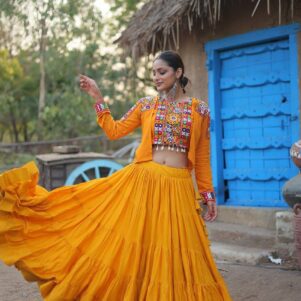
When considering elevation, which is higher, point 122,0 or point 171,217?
point 122,0

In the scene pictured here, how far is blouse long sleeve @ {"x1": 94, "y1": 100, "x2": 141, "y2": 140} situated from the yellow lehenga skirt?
229 millimetres

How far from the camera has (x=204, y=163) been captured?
338 centimetres

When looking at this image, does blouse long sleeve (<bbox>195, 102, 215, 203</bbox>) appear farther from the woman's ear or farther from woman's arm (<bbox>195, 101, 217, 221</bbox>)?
the woman's ear

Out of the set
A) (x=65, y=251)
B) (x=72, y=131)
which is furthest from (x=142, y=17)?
(x=72, y=131)

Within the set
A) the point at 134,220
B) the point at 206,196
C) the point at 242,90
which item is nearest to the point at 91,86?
the point at 134,220

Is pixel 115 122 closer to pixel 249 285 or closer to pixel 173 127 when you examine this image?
pixel 173 127

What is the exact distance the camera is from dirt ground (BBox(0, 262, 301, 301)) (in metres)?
4.17

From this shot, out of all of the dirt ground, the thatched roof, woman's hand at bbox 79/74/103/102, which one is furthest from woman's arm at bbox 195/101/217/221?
the thatched roof

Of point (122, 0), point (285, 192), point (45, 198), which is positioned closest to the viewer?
point (45, 198)

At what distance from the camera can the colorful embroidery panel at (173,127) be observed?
3201 mm

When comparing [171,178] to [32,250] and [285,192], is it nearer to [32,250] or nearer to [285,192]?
[32,250]

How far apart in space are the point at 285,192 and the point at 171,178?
1.98 m

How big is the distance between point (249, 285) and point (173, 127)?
1.92m

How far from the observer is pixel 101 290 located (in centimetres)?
300
